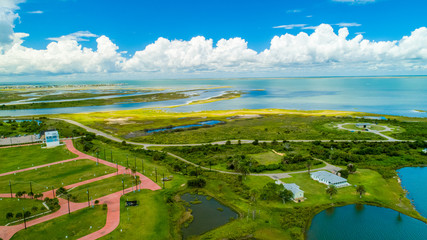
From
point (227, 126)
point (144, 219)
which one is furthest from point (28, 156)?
point (227, 126)

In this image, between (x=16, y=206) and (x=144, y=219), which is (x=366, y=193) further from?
(x=16, y=206)

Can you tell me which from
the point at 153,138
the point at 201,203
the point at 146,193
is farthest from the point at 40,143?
the point at 201,203

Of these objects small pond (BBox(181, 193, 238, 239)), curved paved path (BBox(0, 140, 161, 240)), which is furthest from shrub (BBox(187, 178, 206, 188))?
curved paved path (BBox(0, 140, 161, 240))

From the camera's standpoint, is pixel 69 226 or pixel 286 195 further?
pixel 286 195

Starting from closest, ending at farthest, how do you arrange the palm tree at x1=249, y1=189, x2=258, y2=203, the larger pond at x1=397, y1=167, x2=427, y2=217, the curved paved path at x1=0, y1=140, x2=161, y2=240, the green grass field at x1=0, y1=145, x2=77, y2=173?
the curved paved path at x1=0, y1=140, x2=161, y2=240 < the larger pond at x1=397, y1=167, x2=427, y2=217 < the palm tree at x1=249, y1=189, x2=258, y2=203 < the green grass field at x1=0, y1=145, x2=77, y2=173

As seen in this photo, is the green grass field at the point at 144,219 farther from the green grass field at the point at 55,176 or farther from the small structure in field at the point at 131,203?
the green grass field at the point at 55,176

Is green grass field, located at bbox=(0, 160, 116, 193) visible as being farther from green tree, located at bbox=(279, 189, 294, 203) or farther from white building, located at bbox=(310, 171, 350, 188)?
white building, located at bbox=(310, 171, 350, 188)

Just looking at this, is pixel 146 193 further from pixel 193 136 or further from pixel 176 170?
pixel 193 136
